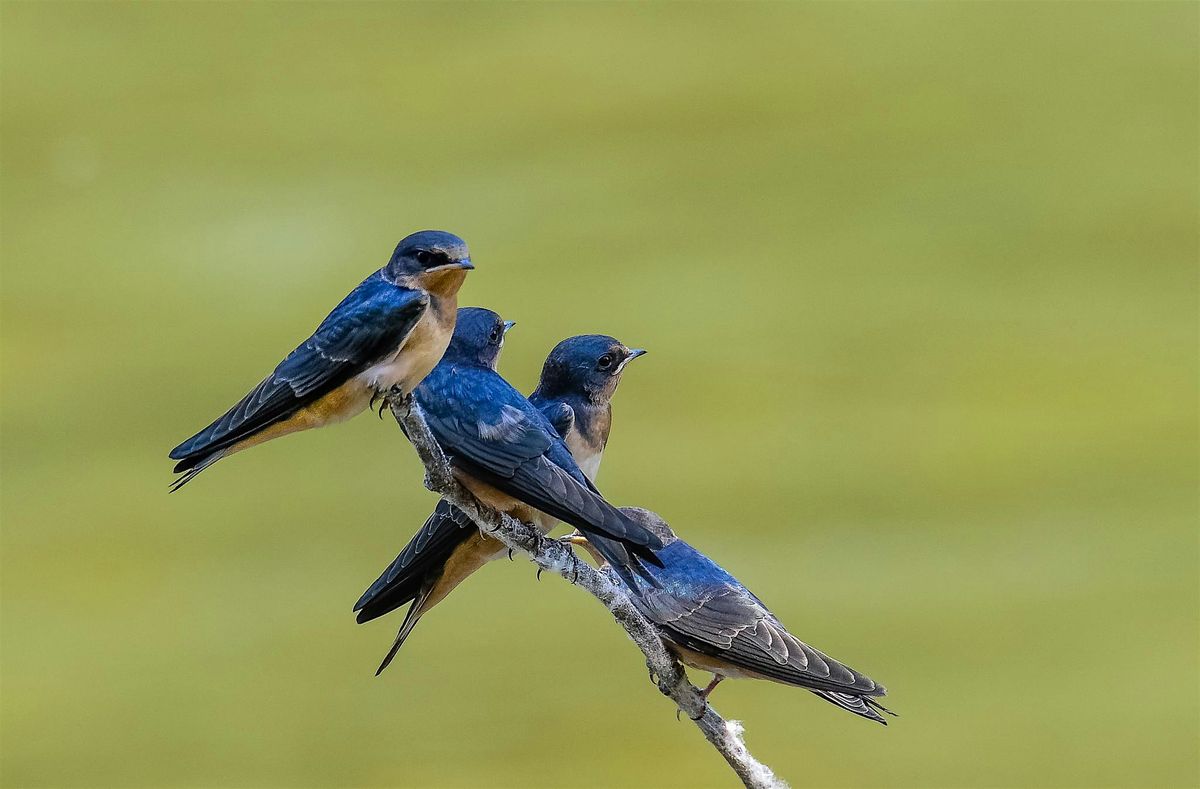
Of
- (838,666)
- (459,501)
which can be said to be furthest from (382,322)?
(838,666)

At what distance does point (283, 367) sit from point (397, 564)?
328 millimetres


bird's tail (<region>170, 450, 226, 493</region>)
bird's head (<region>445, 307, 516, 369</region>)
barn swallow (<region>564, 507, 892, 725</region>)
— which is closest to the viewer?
bird's tail (<region>170, 450, 226, 493</region>)

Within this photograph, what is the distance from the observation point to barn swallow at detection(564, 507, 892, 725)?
1746 mm

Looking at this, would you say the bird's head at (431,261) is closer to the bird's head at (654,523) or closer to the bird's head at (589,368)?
the bird's head at (589,368)

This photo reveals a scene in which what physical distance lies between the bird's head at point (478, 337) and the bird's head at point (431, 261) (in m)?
0.28

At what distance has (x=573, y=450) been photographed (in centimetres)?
180

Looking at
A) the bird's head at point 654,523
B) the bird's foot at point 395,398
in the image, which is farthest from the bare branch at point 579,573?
the bird's head at point 654,523

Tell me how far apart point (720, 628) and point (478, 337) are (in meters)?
0.68

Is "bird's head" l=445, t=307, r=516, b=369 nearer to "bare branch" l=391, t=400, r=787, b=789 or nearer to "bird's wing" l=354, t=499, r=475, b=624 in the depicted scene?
"bird's wing" l=354, t=499, r=475, b=624

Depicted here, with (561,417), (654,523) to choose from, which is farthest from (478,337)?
(654,523)

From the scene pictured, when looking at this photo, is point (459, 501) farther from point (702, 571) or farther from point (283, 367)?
point (702, 571)

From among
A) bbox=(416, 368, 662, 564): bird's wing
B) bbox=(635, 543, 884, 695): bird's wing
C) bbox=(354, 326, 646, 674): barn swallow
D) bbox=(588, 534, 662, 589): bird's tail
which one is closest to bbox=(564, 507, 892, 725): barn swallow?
bbox=(635, 543, 884, 695): bird's wing

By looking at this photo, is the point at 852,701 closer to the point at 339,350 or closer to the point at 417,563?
the point at 417,563

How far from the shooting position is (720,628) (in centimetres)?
198
